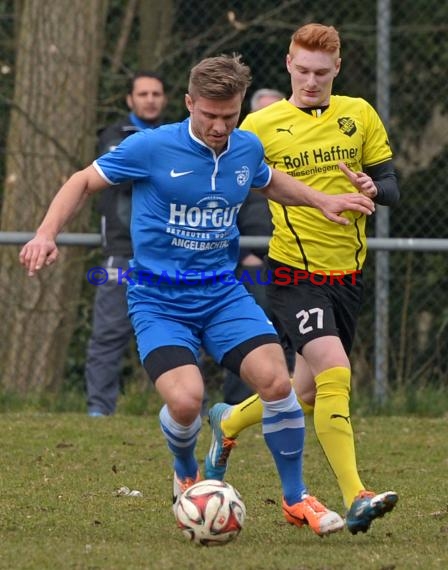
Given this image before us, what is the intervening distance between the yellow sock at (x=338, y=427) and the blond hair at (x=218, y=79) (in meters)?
1.25

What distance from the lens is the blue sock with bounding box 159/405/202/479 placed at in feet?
18.9

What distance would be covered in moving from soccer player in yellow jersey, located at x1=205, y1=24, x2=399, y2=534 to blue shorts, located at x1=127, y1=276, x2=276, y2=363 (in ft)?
1.37

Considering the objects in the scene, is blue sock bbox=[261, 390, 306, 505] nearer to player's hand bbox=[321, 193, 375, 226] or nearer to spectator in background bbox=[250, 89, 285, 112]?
player's hand bbox=[321, 193, 375, 226]

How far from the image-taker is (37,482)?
6859 mm

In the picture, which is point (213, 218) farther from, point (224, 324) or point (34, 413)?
point (34, 413)

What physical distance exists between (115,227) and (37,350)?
4.85 ft

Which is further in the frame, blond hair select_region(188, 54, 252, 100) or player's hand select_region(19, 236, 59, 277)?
blond hair select_region(188, 54, 252, 100)

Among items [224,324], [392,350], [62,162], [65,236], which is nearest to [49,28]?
[62,162]

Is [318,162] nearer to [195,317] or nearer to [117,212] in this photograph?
[195,317]

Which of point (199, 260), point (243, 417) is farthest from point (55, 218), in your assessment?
point (243, 417)

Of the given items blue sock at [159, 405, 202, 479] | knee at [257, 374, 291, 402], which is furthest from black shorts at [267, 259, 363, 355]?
blue sock at [159, 405, 202, 479]

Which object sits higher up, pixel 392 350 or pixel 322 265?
pixel 322 265

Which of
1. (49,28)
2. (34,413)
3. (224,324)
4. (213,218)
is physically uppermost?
(49,28)

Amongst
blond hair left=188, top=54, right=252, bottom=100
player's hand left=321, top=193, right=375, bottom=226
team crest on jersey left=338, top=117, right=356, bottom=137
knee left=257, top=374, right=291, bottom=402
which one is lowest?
knee left=257, top=374, right=291, bottom=402
